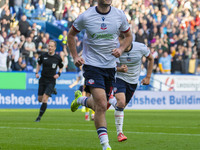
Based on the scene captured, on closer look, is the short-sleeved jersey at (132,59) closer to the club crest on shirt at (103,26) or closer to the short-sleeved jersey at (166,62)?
the club crest on shirt at (103,26)

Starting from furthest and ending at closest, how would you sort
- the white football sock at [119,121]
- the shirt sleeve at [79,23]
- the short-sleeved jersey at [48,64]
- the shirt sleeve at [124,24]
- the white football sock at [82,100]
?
the short-sleeved jersey at [48,64] → the white football sock at [119,121] → the white football sock at [82,100] → the shirt sleeve at [124,24] → the shirt sleeve at [79,23]

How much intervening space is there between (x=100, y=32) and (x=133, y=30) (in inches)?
909

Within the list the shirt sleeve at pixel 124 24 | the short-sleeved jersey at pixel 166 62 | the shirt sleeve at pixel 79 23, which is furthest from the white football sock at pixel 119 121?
→ the short-sleeved jersey at pixel 166 62

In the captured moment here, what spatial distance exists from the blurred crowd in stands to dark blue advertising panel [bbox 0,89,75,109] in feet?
4.13

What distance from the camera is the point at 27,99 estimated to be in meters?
26.5

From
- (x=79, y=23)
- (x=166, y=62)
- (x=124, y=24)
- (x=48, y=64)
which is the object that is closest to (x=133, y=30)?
(x=166, y=62)

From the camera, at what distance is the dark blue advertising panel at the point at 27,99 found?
25.9 meters

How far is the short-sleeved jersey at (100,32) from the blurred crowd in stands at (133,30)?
17.6 metres

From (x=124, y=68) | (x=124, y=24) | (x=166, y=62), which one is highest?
(x=124, y=24)

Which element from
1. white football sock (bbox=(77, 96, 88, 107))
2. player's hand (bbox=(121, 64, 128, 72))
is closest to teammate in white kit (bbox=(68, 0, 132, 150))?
white football sock (bbox=(77, 96, 88, 107))

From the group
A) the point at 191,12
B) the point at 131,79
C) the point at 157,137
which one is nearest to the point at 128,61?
the point at 131,79

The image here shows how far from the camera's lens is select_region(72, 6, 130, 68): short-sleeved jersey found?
748 cm

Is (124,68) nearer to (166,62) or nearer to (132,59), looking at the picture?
Result: (132,59)

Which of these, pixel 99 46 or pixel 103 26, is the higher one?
pixel 103 26
